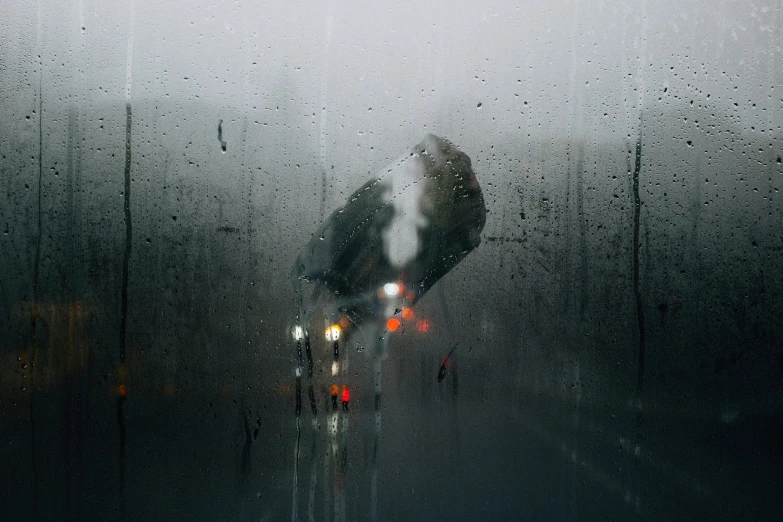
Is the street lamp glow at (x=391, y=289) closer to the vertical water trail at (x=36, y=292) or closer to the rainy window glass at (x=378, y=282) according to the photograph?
the rainy window glass at (x=378, y=282)

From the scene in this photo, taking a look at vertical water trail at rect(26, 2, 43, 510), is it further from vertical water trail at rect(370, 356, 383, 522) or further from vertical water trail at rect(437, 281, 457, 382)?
vertical water trail at rect(437, 281, 457, 382)

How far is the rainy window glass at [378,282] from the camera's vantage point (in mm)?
1760

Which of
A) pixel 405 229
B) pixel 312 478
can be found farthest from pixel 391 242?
pixel 312 478

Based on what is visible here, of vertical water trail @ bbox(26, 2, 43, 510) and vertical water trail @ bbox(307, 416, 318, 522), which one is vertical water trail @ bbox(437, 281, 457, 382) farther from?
vertical water trail @ bbox(26, 2, 43, 510)

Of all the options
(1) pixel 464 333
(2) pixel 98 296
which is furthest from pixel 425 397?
(2) pixel 98 296

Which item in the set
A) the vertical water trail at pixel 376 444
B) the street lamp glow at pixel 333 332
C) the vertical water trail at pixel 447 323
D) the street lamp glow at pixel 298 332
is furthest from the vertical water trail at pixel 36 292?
the vertical water trail at pixel 447 323

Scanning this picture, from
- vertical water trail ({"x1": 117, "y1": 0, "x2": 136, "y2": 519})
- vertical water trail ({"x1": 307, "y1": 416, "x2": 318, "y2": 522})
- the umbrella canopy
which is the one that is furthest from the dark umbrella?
vertical water trail ({"x1": 117, "y1": 0, "x2": 136, "y2": 519})

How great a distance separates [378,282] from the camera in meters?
1.81

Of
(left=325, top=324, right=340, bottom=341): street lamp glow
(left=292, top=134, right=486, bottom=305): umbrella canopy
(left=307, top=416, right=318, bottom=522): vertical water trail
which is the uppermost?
(left=292, top=134, right=486, bottom=305): umbrella canopy

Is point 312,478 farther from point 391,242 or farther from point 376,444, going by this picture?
point 391,242

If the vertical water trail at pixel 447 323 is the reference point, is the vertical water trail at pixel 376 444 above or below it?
below

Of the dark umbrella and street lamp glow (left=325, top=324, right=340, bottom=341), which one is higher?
the dark umbrella

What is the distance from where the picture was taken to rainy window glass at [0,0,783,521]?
1.76 meters

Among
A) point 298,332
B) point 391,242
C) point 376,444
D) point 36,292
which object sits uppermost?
point 391,242
